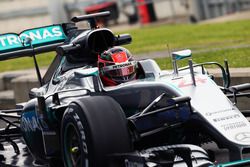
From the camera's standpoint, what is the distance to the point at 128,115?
28.1 feet

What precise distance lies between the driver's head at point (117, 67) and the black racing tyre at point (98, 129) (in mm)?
1078

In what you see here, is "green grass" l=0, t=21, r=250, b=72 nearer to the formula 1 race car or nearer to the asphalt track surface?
the asphalt track surface

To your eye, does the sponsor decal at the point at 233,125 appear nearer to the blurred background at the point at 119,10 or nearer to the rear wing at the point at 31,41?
the rear wing at the point at 31,41

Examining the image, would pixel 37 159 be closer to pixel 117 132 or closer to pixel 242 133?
pixel 117 132

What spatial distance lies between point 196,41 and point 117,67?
11.0 m

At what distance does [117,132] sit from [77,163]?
704mm

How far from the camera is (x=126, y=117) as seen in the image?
8516 millimetres

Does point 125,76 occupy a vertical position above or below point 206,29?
above

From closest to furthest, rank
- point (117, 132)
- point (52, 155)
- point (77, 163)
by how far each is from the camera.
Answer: point (117, 132) < point (77, 163) < point (52, 155)

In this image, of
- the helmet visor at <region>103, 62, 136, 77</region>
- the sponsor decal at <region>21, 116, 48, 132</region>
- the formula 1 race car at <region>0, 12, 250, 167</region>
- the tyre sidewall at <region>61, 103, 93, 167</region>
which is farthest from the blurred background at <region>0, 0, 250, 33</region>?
the tyre sidewall at <region>61, 103, 93, 167</region>

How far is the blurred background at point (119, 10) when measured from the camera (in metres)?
28.3

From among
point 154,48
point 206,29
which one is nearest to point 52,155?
point 154,48

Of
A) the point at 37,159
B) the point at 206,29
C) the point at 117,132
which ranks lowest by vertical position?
the point at 206,29

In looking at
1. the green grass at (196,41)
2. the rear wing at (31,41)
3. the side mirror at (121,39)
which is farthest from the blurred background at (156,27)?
the rear wing at (31,41)
